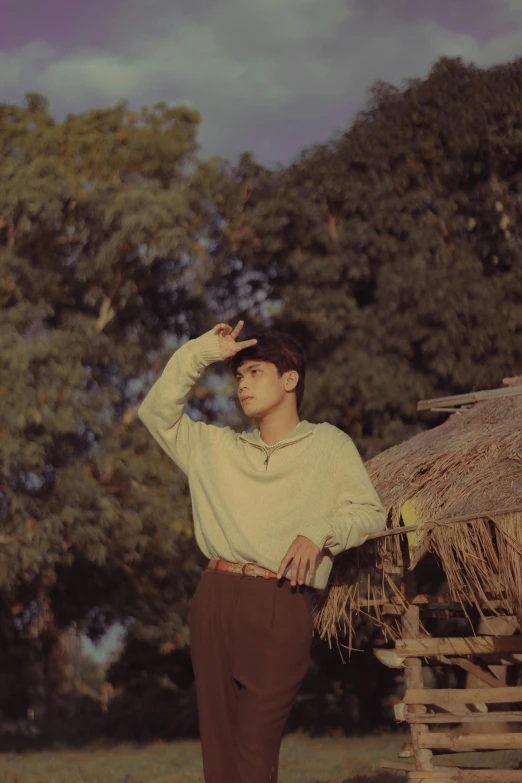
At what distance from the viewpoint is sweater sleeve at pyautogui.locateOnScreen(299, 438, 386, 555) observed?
3318 mm

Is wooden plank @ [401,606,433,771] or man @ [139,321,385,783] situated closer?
man @ [139,321,385,783]

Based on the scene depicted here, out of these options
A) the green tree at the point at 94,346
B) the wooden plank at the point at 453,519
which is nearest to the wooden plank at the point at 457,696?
the wooden plank at the point at 453,519

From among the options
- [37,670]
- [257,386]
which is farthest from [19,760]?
[257,386]

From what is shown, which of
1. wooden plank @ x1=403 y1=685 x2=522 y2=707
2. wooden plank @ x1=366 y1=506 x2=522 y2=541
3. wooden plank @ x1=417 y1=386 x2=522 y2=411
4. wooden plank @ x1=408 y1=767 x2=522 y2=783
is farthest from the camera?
wooden plank @ x1=417 y1=386 x2=522 y2=411

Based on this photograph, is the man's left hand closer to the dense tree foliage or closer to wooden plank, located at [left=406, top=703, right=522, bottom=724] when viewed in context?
wooden plank, located at [left=406, top=703, right=522, bottom=724]

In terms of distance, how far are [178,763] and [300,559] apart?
580 inches

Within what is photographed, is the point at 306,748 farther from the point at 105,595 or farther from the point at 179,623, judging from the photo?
the point at 105,595

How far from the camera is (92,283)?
17125mm

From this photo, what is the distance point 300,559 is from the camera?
3205mm

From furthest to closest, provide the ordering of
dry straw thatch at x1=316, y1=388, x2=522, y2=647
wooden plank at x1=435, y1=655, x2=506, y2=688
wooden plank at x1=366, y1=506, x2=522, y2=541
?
wooden plank at x1=435, y1=655, x2=506, y2=688 → wooden plank at x1=366, y1=506, x2=522, y2=541 → dry straw thatch at x1=316, y1=388, x2=522, y2=647

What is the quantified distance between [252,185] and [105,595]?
691cm

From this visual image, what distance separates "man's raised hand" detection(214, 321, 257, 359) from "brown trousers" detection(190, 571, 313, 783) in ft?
2.21

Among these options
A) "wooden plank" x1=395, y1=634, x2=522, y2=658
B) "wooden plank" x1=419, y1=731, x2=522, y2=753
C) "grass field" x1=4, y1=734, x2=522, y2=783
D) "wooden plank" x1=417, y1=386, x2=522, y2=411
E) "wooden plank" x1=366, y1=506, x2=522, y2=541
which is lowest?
"grass field" x1=4, y1=734, x2=522, y2=783

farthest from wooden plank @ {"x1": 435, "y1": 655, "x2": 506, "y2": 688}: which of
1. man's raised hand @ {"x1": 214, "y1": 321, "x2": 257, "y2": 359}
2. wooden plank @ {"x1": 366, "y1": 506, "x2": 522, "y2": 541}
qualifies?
man's raised hand @ {"x1": 214, "y1": 321, "x2": 257, "y2": 359}
